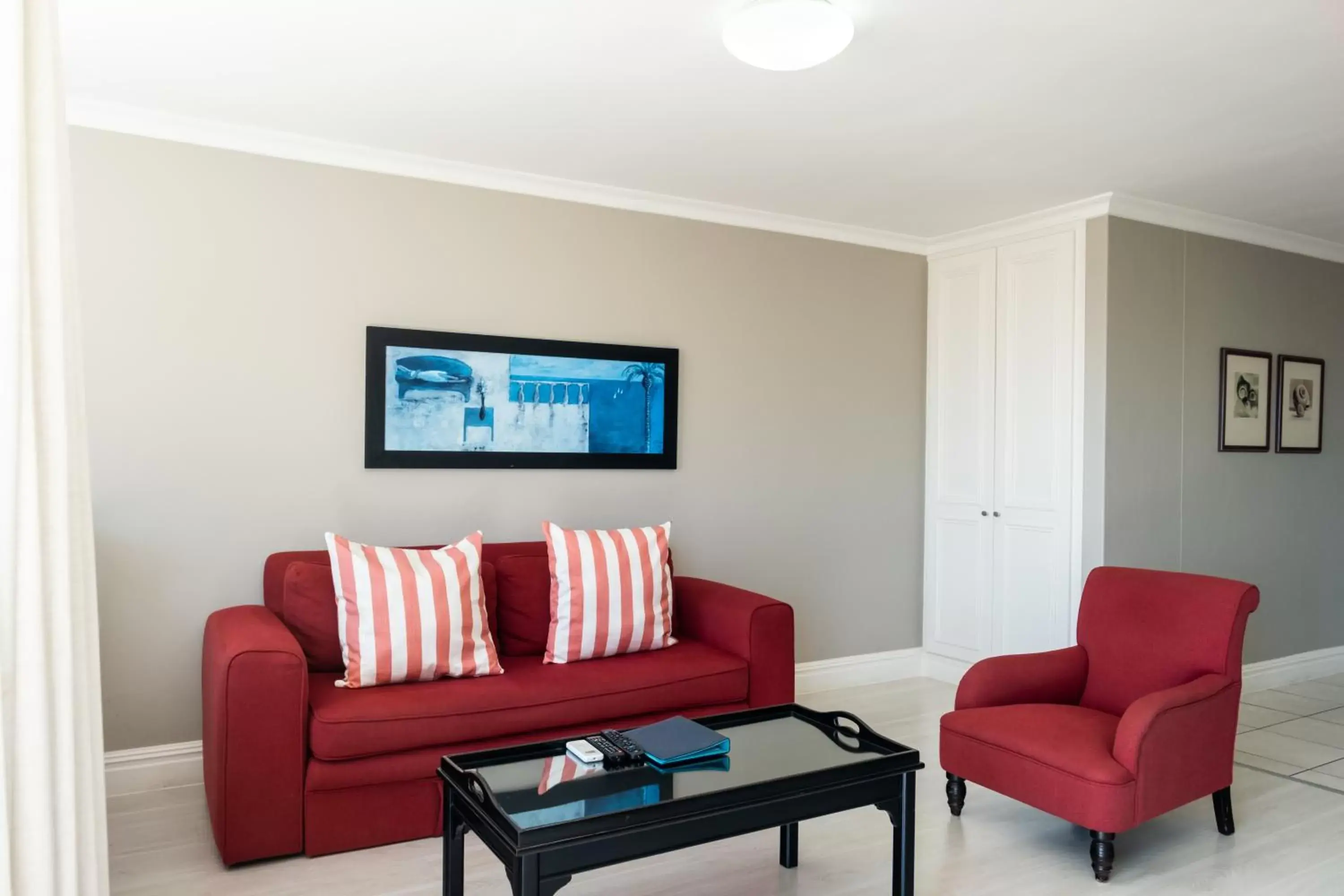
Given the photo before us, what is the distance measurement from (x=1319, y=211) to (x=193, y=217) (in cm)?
493

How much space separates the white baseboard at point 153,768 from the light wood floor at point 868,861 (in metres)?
0.06

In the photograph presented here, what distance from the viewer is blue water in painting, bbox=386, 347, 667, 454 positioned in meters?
3.84

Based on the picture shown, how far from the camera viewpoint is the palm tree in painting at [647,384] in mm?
4344

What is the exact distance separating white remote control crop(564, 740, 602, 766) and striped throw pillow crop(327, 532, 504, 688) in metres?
0.82

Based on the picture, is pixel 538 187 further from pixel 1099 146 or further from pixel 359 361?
pixel 1099 146

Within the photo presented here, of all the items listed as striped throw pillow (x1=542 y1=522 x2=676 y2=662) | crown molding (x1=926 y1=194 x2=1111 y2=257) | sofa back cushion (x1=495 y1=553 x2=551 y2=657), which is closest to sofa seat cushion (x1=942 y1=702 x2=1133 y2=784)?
striped throw pillow (x1=542 y1=522 x2=676 y2=662)

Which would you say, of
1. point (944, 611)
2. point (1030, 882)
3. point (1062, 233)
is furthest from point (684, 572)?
point (1062, 233)

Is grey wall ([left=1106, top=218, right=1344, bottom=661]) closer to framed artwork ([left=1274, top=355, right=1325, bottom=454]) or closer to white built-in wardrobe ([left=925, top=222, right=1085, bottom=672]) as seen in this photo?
framed artwork ([left=1274, top=355, right=1325, bottom=454])

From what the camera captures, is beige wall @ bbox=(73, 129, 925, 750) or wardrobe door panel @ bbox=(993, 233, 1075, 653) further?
wardrobe door panel @ bbox=(993, 233, 1075, 653)

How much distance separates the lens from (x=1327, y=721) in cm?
444

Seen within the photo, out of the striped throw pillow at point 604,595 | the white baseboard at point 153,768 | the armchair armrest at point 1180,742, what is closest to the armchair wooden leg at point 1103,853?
the armchair armrest at point 1180,742

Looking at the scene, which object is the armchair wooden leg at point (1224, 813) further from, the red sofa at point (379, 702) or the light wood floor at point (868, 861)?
the red sofa at point (379, 702)

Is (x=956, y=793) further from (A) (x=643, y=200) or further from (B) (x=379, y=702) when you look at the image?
(A) (x=643, y=200)

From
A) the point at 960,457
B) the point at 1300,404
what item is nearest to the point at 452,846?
the point at 960,457
